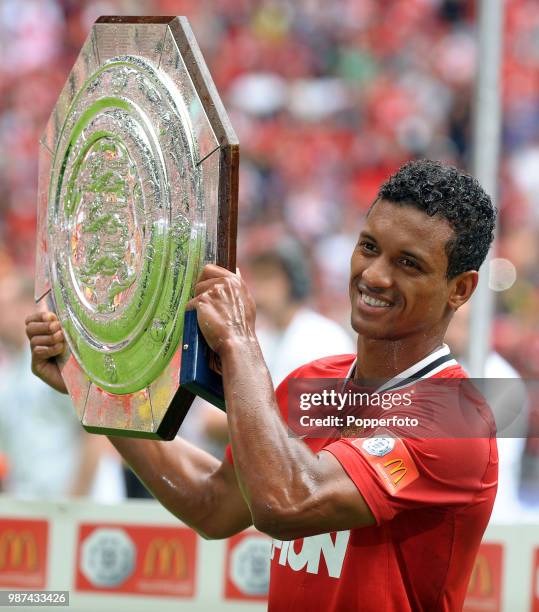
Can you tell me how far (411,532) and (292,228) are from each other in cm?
592

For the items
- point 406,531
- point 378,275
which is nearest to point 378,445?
point 406,531

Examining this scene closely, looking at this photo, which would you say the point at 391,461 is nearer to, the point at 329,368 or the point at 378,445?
the point at 378,445

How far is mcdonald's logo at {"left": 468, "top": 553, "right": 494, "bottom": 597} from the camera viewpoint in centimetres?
385

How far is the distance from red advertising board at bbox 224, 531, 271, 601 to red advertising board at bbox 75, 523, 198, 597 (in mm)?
127

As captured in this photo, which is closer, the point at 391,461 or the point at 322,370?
the point at 391,461

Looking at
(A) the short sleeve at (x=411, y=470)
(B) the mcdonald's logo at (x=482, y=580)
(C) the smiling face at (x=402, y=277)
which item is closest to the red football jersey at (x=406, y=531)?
(A) the short sleeve at (x=411, y=470)

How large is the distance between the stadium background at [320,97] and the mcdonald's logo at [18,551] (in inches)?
136

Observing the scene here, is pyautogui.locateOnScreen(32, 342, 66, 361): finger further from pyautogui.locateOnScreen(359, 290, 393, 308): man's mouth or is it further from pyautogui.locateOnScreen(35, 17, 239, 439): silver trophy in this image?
pyautogui.locateOnScreen(359, 290, 393, 308): man's mouth

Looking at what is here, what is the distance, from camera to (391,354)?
7.41ft

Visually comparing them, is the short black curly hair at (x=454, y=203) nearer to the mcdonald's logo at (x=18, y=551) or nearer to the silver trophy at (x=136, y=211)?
the silver trophy at (x=136, y=211)

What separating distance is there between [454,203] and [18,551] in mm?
2554

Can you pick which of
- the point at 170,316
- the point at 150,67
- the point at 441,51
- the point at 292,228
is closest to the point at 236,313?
the point at 170,316

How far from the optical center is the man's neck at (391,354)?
2.24 m

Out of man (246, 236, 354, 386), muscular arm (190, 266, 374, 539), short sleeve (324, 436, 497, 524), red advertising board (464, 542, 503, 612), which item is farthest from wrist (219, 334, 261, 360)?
man (246, 236, 354, 386)
